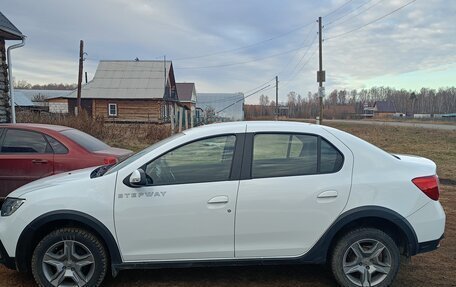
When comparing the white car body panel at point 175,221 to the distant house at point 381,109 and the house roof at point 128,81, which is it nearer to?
the house roof at point 128,81

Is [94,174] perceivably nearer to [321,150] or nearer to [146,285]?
[146,285]

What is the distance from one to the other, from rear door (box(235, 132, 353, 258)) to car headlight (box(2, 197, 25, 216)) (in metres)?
2.05

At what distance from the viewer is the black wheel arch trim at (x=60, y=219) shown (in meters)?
3.22

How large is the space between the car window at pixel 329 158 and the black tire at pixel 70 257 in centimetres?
226

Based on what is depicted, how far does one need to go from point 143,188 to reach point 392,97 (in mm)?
151443

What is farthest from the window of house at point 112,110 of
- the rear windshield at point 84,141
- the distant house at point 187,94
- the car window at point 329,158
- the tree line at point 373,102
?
the tree line at point 373,102

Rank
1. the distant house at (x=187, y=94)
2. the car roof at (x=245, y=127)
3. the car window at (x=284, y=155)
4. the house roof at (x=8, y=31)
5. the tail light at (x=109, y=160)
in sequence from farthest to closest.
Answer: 1. the distant house at (x=187, y=94)
2. the house roof at (x=8, y=31)
3. the tail light at (x=109, y=160)
4. the car roof at (x=245, y=127)
5. the car window at (x=284, y=155)

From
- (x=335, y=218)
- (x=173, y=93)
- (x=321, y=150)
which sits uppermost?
(x=173, y=93)

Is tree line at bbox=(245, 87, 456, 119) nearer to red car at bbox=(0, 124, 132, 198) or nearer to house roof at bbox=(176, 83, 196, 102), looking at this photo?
house roof at bbox=(176, 83, 196, 102)

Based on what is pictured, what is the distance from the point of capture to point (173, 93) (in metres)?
37.5

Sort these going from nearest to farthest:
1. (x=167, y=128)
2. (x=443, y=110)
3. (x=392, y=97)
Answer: (x=167, y=128) → (x=443, y=110) → (x=392, y=97)

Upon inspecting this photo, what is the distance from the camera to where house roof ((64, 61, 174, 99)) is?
32.2 meters

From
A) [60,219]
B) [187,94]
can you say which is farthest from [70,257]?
[187,94]

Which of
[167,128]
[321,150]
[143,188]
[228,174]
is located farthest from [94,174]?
[167,128]
